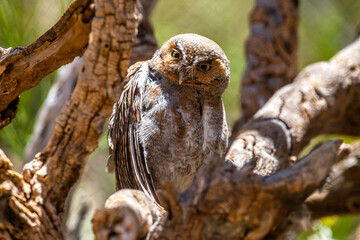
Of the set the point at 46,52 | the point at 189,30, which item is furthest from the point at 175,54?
the point at 189,30

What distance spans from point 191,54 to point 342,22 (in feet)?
9.08

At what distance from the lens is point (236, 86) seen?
4770 millimetres

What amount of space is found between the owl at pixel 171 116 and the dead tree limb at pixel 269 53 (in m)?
0.97

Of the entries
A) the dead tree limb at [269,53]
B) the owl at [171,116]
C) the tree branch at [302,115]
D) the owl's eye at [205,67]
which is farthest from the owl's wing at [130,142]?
the dead tree limb at [269,53]

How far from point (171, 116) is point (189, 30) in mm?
3047

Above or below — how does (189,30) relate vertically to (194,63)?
above

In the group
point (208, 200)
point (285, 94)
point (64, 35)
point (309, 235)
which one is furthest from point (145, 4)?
point (208, 200)

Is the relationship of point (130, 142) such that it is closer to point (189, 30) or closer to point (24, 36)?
point (24, 36)

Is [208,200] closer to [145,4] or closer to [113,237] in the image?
[113,237]

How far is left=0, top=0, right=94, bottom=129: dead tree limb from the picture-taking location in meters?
1.68

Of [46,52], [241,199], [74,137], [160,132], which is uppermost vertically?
[46,52]

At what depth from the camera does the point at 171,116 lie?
6.38 ft

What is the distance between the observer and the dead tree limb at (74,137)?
160 cm

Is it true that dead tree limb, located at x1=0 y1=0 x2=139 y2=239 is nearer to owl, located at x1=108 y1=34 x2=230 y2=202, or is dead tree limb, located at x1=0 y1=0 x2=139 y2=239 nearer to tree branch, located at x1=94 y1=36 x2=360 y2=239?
owl, located at x1=108 y1=34 x2=230 y2=202
